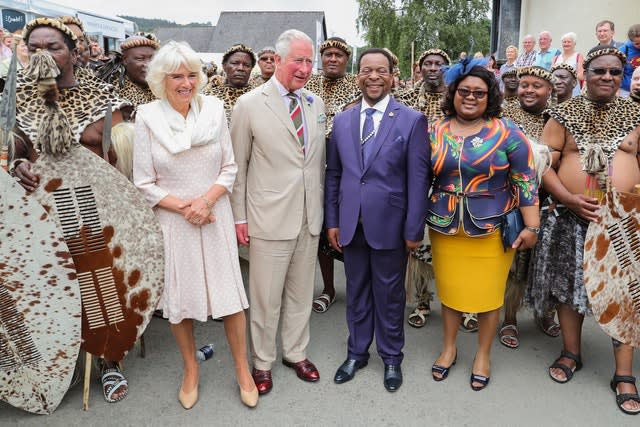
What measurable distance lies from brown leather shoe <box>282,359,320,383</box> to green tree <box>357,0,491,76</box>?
98.9ft

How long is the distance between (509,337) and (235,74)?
11.6ft

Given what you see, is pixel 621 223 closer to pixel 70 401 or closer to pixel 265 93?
pixel 265 93

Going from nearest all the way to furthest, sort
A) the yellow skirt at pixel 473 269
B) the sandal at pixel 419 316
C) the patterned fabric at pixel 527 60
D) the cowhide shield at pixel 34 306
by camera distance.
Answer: the cowhide shield at pixel 34 306
the yellow skirt at pixel 473 269
the sandal at pixel 419 316
the patterned fabric at pixel 527 60

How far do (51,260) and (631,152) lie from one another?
11.2ft

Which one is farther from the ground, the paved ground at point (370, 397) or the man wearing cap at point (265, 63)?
the man wearing cap at point (265, 63)

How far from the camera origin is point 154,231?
2807 mm

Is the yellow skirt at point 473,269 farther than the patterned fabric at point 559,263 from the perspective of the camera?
No

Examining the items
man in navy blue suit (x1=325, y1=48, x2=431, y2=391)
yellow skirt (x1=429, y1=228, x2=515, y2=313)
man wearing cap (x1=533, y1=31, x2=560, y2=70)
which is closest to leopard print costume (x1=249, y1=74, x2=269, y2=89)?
man in navy blue suit (x1=325, y1=48, x2=431, y2=391)

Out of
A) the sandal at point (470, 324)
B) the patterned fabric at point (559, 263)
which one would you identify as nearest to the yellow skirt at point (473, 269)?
the patterned fabric at point (559, 263)

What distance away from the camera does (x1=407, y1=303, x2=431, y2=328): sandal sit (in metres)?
4.10

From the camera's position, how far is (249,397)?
9.87 feet

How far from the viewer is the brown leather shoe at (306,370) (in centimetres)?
327

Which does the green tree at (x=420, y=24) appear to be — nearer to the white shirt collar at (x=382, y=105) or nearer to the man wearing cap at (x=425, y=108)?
the man wearing cap at (x=425, y=108)

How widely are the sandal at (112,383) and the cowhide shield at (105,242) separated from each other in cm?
34
